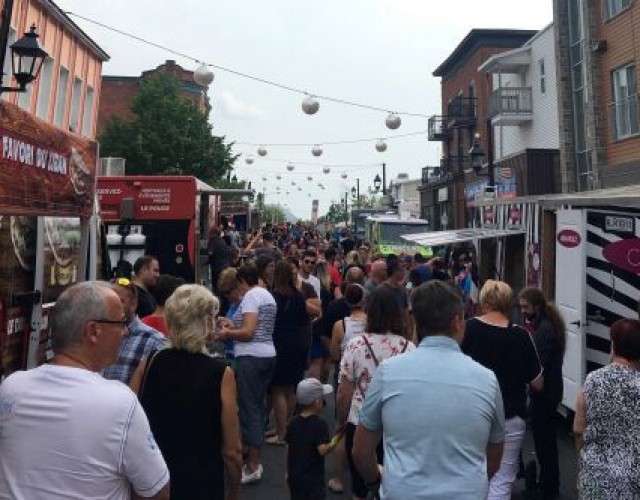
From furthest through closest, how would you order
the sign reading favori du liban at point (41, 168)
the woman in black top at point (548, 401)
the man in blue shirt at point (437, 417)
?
1. the woman in black top at point (548, 401)
2. the sign reading favori du liban at point (41, 168)
3. the man in blue shirt at point (437, 417)

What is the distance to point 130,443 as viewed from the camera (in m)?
2.09

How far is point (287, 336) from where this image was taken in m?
6.29

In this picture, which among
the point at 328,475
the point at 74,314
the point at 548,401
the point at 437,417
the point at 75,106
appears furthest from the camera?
the point at 75,106

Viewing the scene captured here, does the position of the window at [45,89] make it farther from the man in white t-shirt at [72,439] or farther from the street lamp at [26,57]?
the man in white t-shirt at [72,439]

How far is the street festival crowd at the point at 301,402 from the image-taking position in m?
2.08

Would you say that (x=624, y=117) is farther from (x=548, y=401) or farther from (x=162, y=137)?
(x=162, y=137)

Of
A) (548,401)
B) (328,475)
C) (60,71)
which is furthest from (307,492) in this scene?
(60,71)

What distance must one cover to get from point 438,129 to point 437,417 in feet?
139

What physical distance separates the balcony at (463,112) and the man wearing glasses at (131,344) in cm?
3556

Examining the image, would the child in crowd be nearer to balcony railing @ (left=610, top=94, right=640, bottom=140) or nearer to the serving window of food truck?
the serving window of food truck

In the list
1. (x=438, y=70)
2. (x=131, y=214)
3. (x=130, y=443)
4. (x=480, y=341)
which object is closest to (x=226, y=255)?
(x=131, y=214)

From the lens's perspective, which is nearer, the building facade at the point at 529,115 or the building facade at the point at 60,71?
the building facade at the point at 60,71

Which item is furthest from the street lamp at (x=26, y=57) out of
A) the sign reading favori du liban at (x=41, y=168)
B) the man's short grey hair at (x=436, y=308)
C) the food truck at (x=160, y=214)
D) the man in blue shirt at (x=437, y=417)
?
the man in blue shirt at (x=437, y=417)

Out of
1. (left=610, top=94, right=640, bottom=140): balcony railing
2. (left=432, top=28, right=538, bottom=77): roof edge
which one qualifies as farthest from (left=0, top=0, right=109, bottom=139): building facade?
(left=432, top=28, right=538, bottom=77): roof edge
